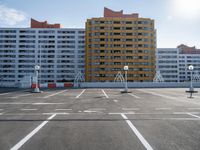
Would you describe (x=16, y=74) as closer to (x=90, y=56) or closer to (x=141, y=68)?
(x=90, y=56)

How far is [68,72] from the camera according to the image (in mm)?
95375

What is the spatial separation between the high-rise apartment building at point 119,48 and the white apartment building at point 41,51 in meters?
15.3

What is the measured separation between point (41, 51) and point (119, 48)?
137ft

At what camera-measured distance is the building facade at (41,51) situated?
95.6 metres

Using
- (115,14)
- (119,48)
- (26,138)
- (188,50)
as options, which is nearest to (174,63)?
(188,50)

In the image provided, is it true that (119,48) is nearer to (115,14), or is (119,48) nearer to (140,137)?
(115,14)

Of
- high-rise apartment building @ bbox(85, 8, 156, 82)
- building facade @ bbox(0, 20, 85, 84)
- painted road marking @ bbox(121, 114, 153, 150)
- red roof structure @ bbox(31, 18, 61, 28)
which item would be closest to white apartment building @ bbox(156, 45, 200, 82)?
high-rise apartment building @ bbox(85, 8, 156, 82)

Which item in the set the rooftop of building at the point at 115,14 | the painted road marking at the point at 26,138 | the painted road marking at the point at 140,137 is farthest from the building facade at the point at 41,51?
the painted road marking at the point at 140,137

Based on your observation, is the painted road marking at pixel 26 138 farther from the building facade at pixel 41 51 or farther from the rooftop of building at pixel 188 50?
the rooftop of building at pixel 188 50

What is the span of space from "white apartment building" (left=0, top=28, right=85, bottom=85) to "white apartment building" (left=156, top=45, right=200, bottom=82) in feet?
163

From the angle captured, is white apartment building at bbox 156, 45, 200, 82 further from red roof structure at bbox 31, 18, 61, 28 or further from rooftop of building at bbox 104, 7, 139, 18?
red roof structure at bbox 31, 18, 61, 28

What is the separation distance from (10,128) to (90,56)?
251ft

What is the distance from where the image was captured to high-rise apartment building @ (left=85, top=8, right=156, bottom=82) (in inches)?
3130

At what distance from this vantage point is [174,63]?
113 metres
